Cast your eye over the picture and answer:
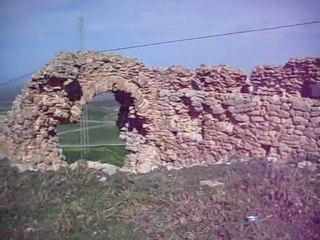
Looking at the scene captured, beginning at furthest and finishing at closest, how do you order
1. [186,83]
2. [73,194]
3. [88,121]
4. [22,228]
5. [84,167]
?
[186,83]
[88,121]
[84,167]
[73,194]
[22,228]

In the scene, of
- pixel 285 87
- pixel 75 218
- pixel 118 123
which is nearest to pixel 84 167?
pixel 75 218

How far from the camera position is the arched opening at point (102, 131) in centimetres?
374

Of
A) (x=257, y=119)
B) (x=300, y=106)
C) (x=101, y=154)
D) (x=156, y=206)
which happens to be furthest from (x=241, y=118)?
(x=156, y=206)

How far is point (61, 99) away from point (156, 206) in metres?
2.32

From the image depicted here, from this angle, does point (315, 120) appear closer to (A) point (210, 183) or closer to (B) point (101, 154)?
(A) point (210, 183)

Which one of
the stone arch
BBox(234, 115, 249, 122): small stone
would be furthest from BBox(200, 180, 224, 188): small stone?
BBox(234, 115, 249, 122): small stone

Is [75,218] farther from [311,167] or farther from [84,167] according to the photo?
[311,167]

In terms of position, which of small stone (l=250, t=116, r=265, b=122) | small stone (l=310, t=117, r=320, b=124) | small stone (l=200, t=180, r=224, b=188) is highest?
small stone (l=310, t=117, r=320, b=124)

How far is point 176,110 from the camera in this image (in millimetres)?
5379

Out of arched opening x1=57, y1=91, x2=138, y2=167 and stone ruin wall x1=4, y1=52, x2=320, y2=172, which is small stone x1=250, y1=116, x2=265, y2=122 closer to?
stone ruin wall x1=4, y1=52, x2=320, y2=172

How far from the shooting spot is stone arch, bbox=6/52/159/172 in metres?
4.12

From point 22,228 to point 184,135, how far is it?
2.99 m

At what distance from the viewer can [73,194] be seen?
256cm

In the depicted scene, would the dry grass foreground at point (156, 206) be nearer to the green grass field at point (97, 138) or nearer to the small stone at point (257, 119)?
the green grass field at point (97, 138)
